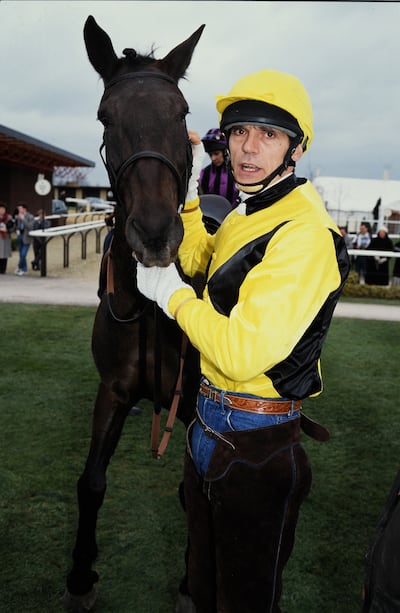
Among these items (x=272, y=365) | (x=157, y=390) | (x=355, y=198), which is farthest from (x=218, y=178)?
(x=355, y=198)

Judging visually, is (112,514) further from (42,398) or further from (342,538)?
(42,398)

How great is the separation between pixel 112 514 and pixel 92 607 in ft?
2.64

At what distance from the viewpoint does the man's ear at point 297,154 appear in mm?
1839

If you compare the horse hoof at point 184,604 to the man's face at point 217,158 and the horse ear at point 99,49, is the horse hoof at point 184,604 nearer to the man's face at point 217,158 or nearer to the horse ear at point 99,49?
the horse ear at point 99,49

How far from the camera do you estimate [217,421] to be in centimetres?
185

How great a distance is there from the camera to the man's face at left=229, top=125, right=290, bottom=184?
5.88 feet

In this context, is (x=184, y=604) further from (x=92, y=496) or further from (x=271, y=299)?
(x=271, y=299)

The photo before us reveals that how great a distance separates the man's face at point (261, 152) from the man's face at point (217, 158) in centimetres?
294

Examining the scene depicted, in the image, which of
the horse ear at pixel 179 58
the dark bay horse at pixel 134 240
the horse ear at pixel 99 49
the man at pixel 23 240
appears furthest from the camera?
the man at pixel 23 240

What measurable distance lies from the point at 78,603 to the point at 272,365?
71.7 inches

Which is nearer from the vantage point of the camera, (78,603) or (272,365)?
(272,365)

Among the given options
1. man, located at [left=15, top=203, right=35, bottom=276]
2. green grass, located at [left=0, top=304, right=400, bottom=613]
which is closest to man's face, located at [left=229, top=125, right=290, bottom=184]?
green grass, located at [left=0, top=304, right=400, bottom=613]

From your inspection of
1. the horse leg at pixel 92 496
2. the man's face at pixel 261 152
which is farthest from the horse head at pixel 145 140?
the horse leg at pixel 92 496

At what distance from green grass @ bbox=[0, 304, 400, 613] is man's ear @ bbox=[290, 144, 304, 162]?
216cm
